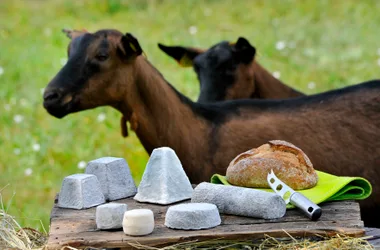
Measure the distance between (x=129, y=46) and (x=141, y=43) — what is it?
25.7 feet

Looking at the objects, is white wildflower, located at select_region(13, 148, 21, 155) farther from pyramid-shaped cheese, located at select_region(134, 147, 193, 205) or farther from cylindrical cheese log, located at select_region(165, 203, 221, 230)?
cylindrical cheese log, located at select_region(165, 203, 221, 230)

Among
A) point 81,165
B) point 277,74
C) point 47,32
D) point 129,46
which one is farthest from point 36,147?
point 47,32

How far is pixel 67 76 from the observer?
5.91m

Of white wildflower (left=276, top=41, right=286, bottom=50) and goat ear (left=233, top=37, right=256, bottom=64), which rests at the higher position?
white wildflower (left=276, top=41, right=286, bottom=50)

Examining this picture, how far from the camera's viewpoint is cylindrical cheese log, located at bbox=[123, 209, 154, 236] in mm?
3379

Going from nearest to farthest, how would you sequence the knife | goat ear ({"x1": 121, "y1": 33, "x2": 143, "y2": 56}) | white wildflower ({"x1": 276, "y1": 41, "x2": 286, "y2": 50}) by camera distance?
the knife → goat ear ({"x1": 121, "y1": 33, "x2": 143, "y2": 56}) → white wildflower ({"x1": 276, "y1": 41, "x2": 286, "y2": 50})

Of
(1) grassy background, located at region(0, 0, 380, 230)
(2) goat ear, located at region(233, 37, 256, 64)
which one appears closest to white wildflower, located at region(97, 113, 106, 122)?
(1) grassy background, located at region(0, 0, 380, 230)

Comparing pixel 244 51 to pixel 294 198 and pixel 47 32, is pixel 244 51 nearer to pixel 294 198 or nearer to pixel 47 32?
pixel 294 198

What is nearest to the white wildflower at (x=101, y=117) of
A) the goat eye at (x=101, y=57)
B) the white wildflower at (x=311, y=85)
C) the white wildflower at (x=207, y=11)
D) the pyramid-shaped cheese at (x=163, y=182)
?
the white wildflower at (x=311, y=85)

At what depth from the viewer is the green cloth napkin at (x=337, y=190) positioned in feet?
12.6

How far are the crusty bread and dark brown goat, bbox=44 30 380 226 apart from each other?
1.77 meters

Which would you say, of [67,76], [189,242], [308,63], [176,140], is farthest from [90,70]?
[308,63]

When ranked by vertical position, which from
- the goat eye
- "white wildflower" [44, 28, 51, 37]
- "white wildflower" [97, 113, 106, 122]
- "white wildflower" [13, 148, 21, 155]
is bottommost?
"white wildflower" [13, 148, 21, 155]

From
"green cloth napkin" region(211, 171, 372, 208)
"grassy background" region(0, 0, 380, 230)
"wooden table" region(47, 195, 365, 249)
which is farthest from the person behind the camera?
"grassy background" region(0, 0, 380, 230)
